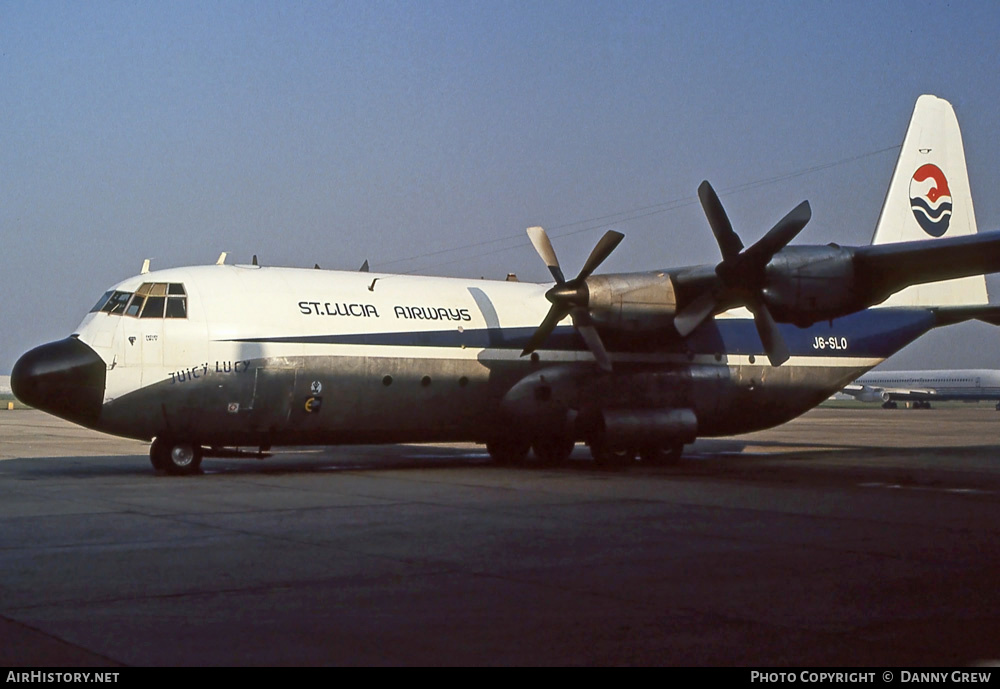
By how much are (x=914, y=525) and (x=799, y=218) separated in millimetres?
7380

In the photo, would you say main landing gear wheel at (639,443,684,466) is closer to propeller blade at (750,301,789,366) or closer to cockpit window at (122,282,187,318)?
propeller blade at (750,301,789,366)

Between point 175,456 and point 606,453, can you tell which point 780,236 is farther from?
point 175,456

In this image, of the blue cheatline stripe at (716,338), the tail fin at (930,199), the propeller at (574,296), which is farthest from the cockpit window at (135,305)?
the tail fin at (930,199)

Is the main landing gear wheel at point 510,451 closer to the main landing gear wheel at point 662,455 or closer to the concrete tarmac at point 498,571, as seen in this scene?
the main landing gear wheel at point 662,455

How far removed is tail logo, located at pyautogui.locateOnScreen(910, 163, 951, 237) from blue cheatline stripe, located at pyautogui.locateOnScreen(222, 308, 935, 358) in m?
2.12

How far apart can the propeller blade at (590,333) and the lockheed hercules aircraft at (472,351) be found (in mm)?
26

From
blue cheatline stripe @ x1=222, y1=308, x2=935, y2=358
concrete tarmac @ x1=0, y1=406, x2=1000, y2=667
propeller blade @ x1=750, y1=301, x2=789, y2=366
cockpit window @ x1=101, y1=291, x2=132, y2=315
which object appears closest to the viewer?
concrete tarmac @ x1=0, y1=406, x2=1000, y2=667

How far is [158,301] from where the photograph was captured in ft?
59.1

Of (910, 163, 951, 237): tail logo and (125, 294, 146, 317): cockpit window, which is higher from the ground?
(910, 163, 951, 237): tail logo

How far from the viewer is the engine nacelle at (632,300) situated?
18.8 meters

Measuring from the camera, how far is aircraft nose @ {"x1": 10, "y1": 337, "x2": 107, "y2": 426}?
1694cm

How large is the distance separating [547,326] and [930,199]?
11.1 m

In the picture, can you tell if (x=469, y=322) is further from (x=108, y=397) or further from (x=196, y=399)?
(x=108, y=397)

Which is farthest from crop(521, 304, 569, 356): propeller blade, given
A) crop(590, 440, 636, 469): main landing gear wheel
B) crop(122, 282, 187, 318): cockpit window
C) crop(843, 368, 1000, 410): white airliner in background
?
crop(843, 368, 1000, 410): white airliner in background
